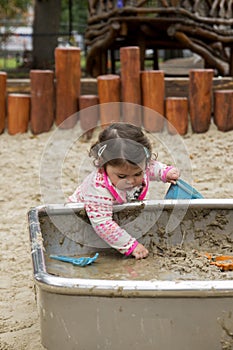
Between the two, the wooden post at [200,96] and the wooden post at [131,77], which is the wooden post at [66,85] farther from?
the wooden post at [200,96]

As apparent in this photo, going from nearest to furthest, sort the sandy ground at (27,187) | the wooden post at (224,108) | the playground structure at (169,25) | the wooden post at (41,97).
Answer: the sandy ground at (27,187), the wooden post at (224,108), the wooden post at (41,97), the playground structure at (169,25)

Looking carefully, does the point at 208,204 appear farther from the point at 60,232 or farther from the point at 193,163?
the point at 193,163

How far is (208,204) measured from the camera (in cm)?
303

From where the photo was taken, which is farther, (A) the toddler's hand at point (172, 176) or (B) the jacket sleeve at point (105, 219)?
(A) the toddler's hand at point (172, 176)

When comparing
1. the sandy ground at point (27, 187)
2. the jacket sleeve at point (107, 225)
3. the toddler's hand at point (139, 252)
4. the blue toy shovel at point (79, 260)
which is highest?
the jacket sleeve at point (107, 225)

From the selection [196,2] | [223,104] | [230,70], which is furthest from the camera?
[230,70]

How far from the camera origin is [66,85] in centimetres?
540

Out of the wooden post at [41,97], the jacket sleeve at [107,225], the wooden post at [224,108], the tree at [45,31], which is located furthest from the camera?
the tree at [45,31]

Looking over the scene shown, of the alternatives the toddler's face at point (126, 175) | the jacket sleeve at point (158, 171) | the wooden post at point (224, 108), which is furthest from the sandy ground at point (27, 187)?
the jacket sleeve at point (158, 171)

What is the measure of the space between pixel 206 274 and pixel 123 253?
33 centimetres

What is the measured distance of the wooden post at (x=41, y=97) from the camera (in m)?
5.37

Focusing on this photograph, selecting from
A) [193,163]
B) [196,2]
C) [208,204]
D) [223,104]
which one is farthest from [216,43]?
[208,204]

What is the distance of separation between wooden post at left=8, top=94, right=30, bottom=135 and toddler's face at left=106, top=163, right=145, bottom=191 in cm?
266

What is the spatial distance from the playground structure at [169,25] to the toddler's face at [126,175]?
3704mm
